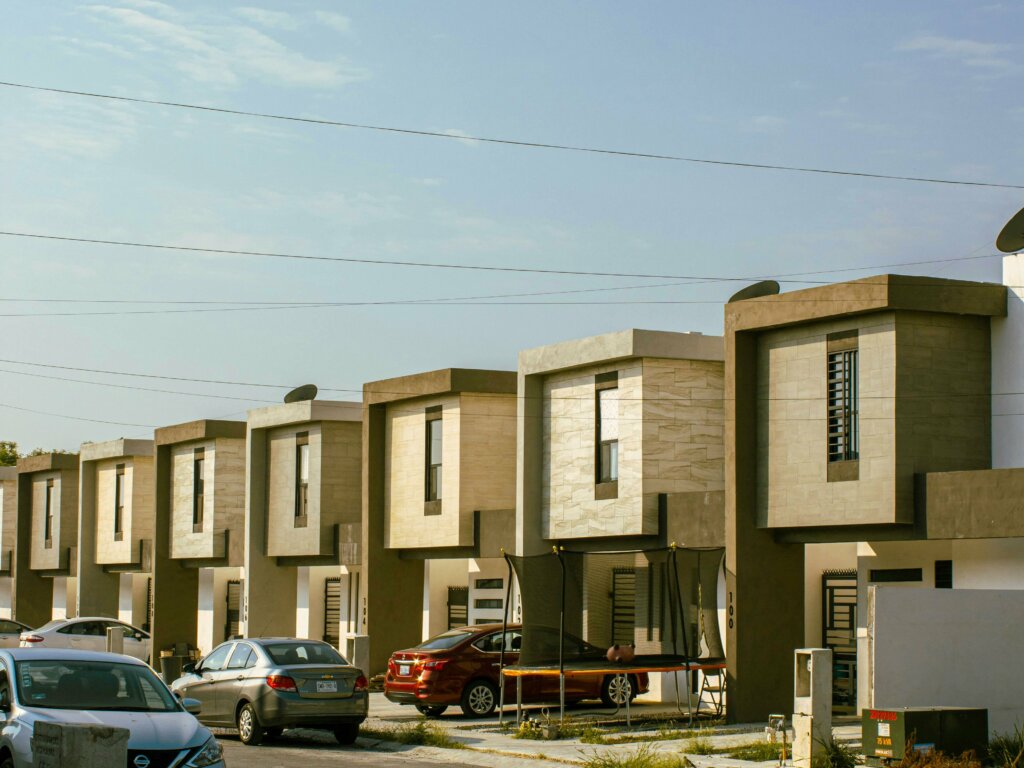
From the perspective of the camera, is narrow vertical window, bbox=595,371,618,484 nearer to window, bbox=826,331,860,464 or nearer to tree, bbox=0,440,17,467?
window, bbox=826,331,860,464

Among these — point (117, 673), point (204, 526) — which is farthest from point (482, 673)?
point (204, 526)

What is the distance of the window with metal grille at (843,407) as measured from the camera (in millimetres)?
23484

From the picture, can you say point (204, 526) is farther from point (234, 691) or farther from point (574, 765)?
point (574, 765)

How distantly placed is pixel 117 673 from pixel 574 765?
6.50 m

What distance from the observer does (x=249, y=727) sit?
2255cm

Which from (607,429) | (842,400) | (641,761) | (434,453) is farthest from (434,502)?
(641,761)

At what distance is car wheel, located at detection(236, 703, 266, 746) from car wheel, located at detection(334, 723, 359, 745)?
1.11 metres

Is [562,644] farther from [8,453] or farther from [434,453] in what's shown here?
[8,453]

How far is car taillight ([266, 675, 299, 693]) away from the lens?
72.9 feet

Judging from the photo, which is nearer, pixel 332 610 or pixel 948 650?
pixel 948 650

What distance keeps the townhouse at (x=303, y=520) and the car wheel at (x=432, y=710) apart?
8.76m

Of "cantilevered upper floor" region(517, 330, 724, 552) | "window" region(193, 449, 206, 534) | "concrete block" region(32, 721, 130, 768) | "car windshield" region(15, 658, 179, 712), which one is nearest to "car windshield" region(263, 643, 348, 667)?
"cantilevered upper floor" region(517, 330, 724, 552)

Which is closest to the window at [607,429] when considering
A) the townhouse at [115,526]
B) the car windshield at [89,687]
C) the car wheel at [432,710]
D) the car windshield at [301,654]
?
the car wheel at [432,710]

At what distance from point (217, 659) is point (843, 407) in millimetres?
10438
